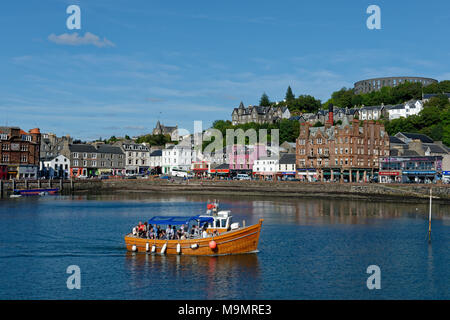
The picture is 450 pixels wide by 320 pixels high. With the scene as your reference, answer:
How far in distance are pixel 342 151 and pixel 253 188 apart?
24553mm

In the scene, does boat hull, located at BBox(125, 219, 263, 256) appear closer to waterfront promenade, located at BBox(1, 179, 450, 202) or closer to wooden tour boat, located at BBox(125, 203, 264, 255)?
wooden tour boat, located at BBox(125, 203, 264, 255)

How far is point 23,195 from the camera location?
111062 millimetres

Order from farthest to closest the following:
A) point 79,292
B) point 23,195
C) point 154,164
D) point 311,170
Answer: point 154,164 → point 311,170 → point 23,195 → point 79,292

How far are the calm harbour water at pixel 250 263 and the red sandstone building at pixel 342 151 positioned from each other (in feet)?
176

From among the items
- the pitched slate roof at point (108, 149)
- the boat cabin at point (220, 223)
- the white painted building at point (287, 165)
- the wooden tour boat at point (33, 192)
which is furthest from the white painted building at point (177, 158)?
the boat cabin at point (220, 223)

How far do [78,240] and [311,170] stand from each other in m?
87.9

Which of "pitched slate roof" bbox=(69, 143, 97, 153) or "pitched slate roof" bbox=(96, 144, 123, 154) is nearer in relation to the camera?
"pitched slate roof" bbox=(69, 143, 97, 153)

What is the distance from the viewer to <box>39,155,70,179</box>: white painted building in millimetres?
150000

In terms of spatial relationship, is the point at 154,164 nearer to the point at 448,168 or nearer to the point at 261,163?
the point at 261,163

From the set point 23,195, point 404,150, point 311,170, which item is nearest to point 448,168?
point 404,150

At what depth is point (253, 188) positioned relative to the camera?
11825cm

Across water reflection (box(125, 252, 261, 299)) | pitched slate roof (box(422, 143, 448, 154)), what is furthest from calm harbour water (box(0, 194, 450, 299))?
pitched slate roof (box(422, 143, 448, 154))

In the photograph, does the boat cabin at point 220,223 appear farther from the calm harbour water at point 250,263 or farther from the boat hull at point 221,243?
the calm harbour water at point 250,263

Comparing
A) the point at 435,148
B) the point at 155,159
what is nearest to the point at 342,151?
the point at 435,148
